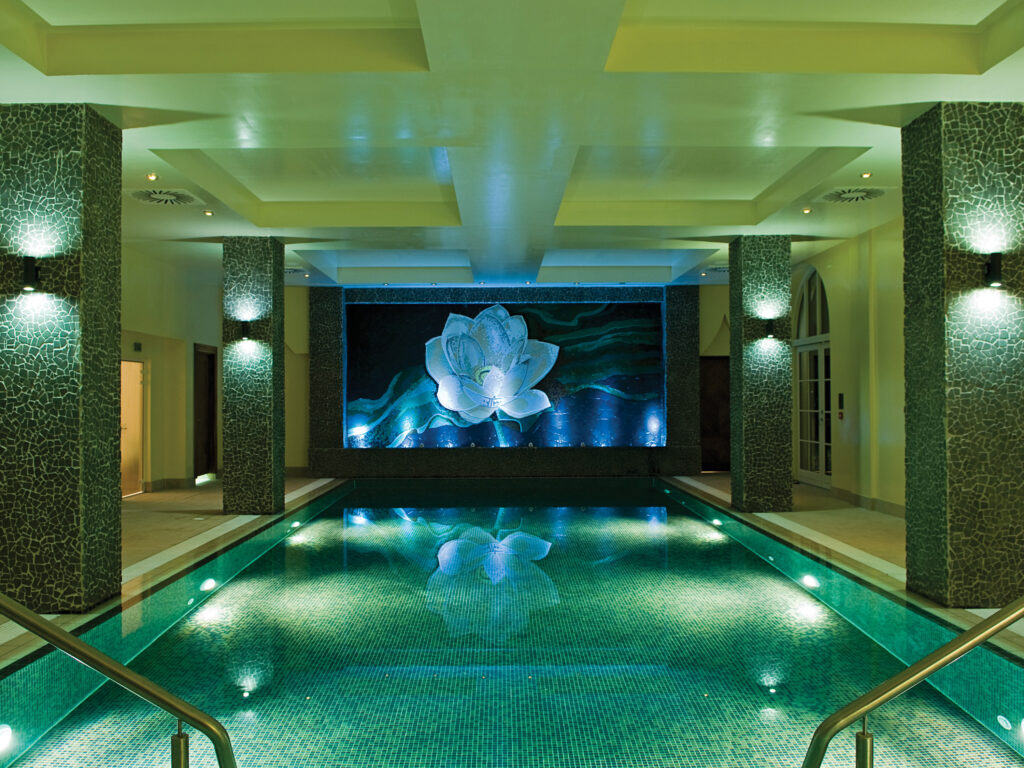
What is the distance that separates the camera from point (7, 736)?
3543 millimetres

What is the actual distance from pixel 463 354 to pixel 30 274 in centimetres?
984

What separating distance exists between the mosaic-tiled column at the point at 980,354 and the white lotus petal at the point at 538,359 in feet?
31.7

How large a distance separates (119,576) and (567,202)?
6.03m

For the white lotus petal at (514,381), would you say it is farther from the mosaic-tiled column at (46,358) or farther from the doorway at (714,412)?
the mosaic-tiled column at (46,358)

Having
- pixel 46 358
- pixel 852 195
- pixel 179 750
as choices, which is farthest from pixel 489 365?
pixel 179 750

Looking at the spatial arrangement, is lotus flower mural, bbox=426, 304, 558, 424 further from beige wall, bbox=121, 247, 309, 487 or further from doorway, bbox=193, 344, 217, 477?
beige wall, bbox=121, 247, 309, 487

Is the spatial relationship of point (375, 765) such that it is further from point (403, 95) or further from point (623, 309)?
point (623, 309)

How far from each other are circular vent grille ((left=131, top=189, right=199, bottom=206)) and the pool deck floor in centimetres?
336

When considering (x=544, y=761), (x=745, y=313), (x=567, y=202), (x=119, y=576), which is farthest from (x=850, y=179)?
(x=119, y=576)

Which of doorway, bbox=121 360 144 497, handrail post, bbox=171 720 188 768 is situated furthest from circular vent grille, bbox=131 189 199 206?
handrail post, bbox=171 720 188 768

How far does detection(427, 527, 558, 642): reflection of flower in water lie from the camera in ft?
17.6

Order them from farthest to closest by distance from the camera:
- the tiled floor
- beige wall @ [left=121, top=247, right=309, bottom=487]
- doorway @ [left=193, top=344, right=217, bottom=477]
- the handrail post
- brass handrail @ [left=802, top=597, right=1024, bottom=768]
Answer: doorway @ [left=193, top=344, right=217, bottom=477]
beige wall @ [left=121, top=247, right=309, bottom=487]
the tiled floor
the handrail post
brass handrail @ [left=802, top=597, right=1024, bottom=768]

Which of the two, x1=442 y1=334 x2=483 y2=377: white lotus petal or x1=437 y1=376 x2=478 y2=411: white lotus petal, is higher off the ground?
x1=442 y1=334 x2=483 y2=377: white lotus petal

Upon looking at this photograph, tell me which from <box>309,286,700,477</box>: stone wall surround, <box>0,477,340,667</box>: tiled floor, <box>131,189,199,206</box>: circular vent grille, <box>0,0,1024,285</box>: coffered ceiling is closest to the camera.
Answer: <box>0,0,1024,285</box>: coffered ceiling
